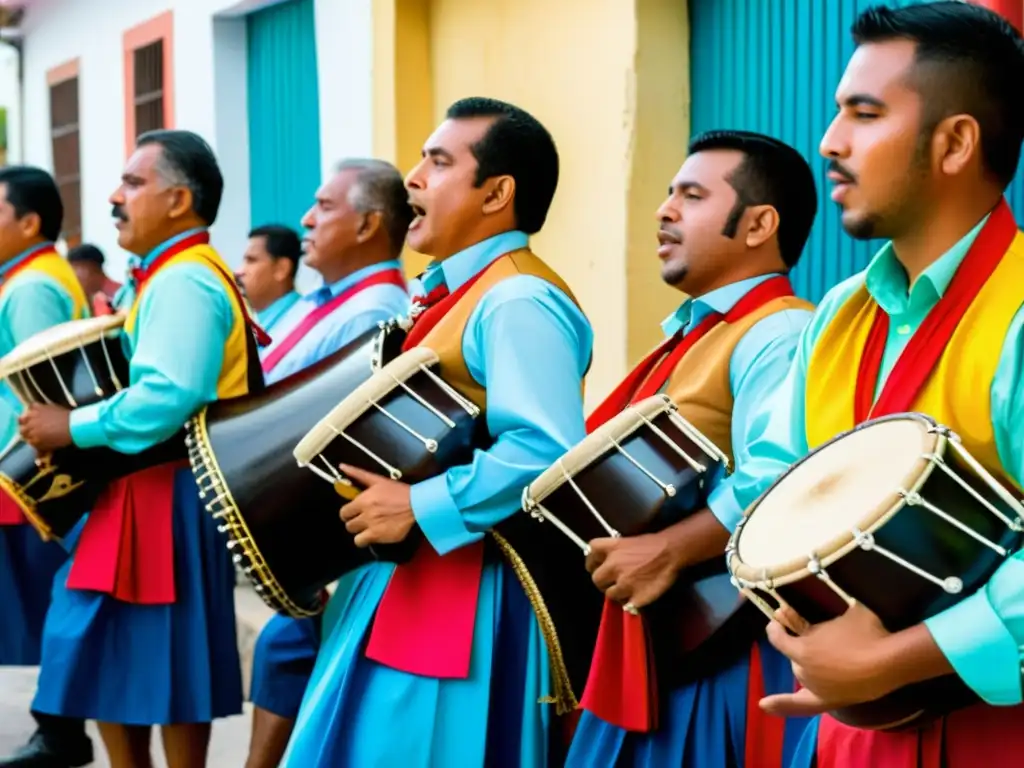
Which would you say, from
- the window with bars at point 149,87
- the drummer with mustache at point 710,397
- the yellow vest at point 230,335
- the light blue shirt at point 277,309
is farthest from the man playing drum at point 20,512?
the window with bars at point 149,87

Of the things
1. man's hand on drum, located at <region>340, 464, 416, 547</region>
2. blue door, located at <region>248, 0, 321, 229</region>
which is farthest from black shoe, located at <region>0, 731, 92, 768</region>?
blue door, located at <region>248, 0, 321, 229</region>

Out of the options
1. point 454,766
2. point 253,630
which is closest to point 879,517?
point 454,766

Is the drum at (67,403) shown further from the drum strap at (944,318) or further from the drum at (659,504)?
the drum strap at (944,318)

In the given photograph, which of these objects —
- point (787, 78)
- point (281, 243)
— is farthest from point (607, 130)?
point (281, 243)

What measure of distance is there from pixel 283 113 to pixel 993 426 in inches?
280

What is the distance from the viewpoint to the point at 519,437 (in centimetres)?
320

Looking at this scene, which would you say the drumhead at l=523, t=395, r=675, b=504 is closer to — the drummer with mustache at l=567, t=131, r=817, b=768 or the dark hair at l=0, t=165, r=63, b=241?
the drummer with mustache at l=567, t=131, r=817, b=768

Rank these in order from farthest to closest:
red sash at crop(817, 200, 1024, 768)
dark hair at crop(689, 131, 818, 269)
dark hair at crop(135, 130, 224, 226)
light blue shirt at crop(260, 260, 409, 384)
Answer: light blue shirt at crop(260, 260, 409, 384) < dark hair at crop(135, 130, 224, 226) < dark hair at crop(689, 131, 818, 269) < red sash at crop(817, 200, 1024, 768)

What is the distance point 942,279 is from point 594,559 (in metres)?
0.97

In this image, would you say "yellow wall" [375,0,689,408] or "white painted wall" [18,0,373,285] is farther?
"white painted wall" [18,0,373,285]

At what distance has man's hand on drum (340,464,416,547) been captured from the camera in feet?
10.6

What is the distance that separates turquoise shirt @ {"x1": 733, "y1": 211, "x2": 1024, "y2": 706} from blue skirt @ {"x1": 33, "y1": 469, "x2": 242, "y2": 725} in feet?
8.49

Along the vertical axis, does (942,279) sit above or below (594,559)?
above

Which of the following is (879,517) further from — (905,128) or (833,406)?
(905,128)
